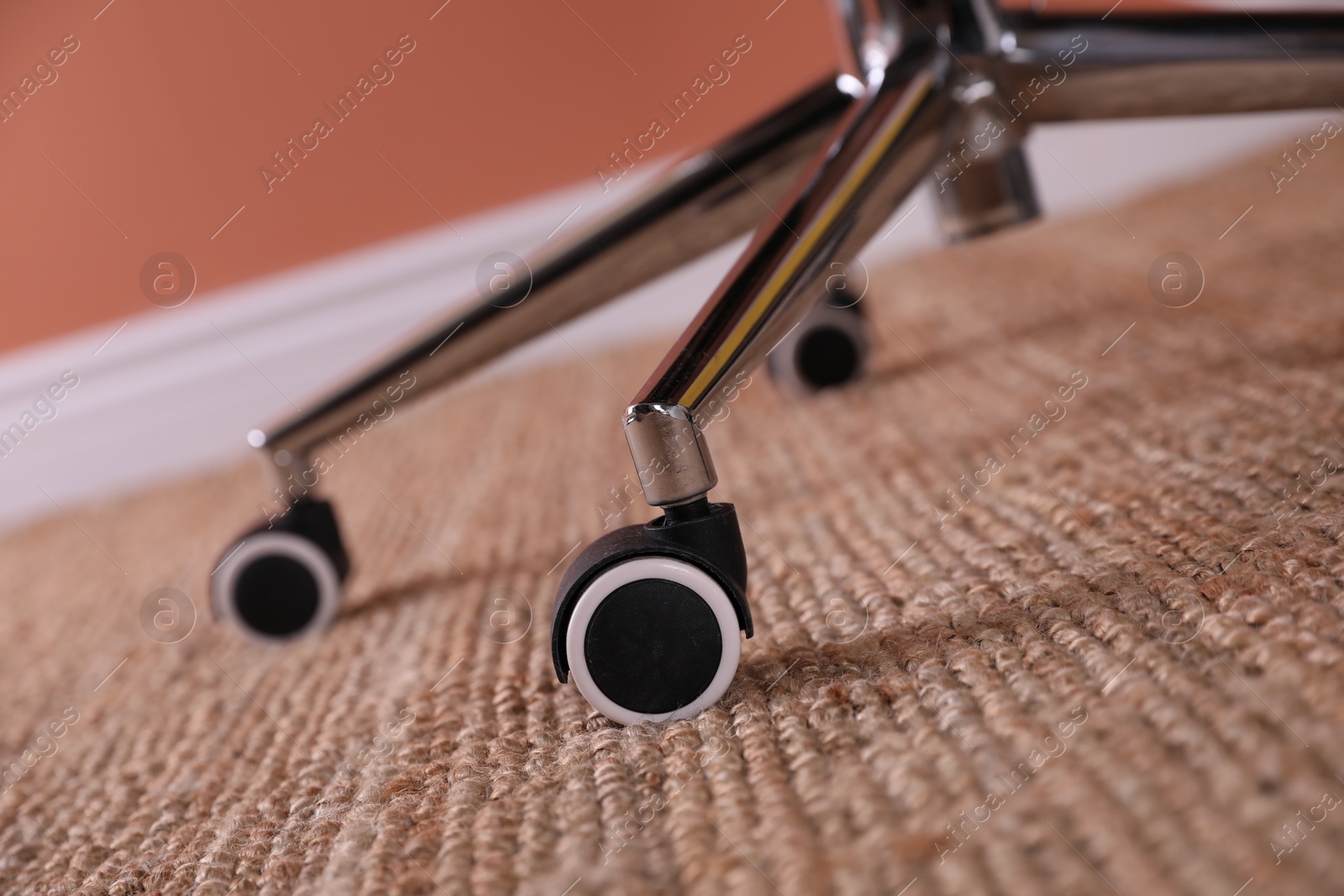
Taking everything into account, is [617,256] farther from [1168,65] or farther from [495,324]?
[1168,65]

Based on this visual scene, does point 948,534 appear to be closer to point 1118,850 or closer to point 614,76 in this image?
point 1118,850

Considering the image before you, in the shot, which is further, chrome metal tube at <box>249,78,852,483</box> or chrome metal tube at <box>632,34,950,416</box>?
chrome metal tube at <box>249,78,852,483</box>

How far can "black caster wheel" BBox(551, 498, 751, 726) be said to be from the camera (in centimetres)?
37

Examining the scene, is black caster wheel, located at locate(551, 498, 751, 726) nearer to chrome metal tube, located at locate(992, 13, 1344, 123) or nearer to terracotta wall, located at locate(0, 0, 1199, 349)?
chrome metal tube, located at locate(992, 13, 1344, 123)

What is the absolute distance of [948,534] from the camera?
20.2 inches

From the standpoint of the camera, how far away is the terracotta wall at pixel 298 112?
129 cm

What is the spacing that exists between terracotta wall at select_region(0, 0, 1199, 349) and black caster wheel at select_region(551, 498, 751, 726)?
106 cm

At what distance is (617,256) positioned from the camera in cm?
60

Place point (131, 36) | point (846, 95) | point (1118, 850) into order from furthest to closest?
point (131, 36) < point (846, 95) < point (1118, 850)

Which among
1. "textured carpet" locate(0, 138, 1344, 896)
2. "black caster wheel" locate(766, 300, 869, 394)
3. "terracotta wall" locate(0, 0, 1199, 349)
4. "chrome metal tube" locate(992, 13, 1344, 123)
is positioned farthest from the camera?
"terracotta wall" locate(0, 0, 1199, 349)

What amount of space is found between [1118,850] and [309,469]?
50cm

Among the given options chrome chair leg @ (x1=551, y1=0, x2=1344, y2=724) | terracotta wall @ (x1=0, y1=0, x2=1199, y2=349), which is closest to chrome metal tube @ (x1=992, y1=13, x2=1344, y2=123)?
chrome chair leg @ (x1=551, y1=0, x2=1344, y2=724)

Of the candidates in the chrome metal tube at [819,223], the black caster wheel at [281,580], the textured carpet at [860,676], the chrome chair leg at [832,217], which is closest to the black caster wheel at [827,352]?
the textured carpet at [860,676]

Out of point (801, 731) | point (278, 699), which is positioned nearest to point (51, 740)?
point (278, 699)
